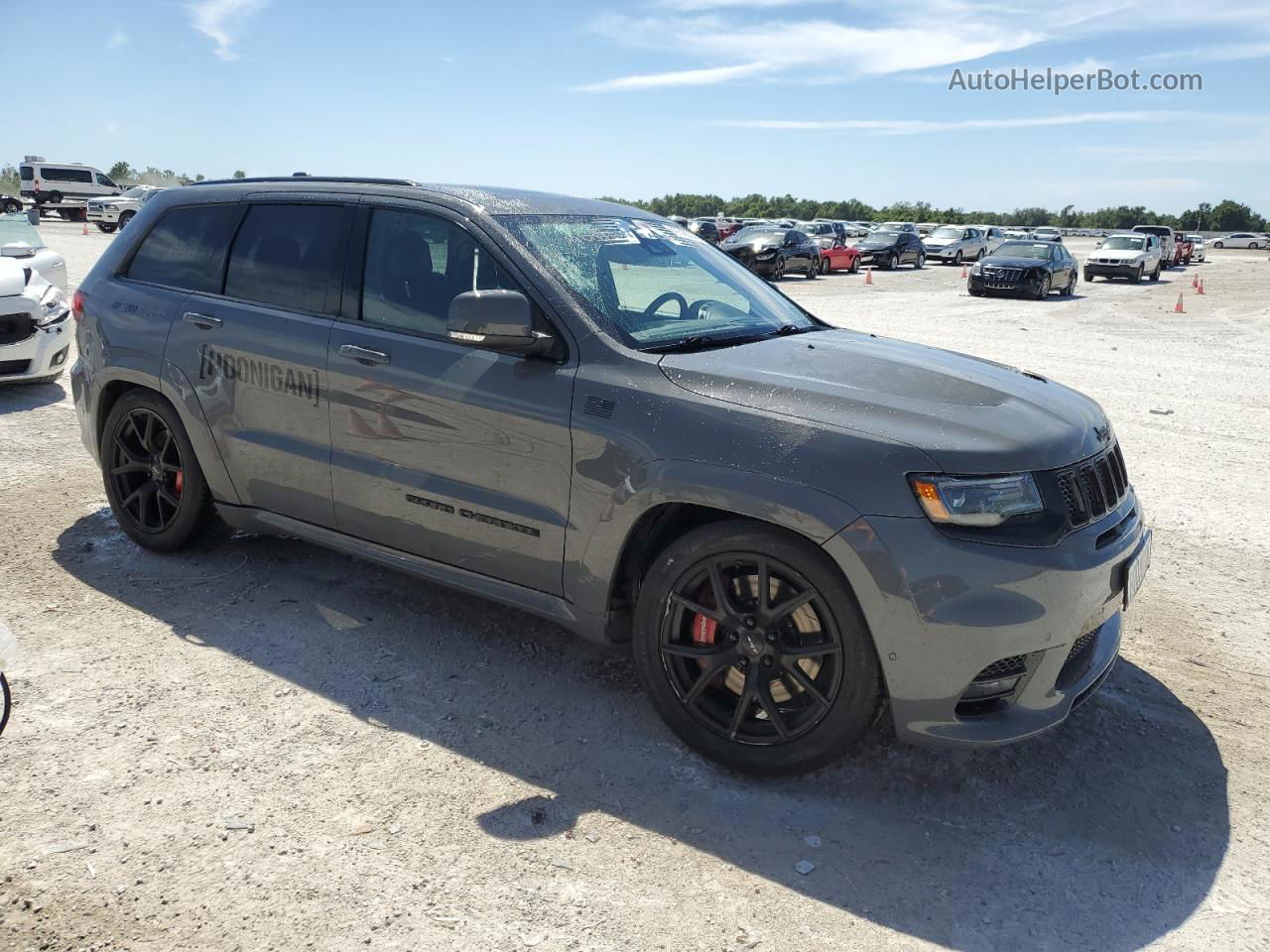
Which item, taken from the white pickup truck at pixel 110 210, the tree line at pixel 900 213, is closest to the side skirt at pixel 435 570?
the white pickup truck at pixel 110 210

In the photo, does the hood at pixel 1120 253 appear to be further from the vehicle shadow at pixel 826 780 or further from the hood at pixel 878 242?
the vehicle shadow at pixel 826 780

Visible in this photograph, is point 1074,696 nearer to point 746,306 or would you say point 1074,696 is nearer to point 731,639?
point 731,639

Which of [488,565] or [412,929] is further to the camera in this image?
[488,565]

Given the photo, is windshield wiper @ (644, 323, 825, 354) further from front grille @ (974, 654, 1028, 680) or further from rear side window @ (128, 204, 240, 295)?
rear side window @ (128, 204, 240, 295)

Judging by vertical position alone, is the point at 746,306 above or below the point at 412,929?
above

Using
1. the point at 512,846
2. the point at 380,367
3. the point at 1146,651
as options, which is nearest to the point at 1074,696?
the point at 1146,651

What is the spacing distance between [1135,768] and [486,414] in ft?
8.39

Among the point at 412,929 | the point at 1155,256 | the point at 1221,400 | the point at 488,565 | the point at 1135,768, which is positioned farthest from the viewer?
the point at 1155,256

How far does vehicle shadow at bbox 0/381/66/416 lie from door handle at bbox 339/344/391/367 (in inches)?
215

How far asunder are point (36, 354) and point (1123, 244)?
107 ft

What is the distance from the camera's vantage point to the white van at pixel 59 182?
4553 centimetres

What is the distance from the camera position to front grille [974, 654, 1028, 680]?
3084mm

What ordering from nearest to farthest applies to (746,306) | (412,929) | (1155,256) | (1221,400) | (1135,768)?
A: (412,929), (1135,768), (746,306), (1221,400), (1155,256)

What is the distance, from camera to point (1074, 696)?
3.27 metres
